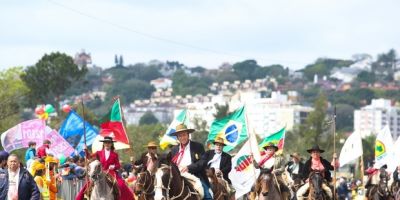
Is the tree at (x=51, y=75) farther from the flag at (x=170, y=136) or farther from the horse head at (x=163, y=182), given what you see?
the horse head at (x=163, y=182)

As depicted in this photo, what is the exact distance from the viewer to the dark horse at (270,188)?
3031cm

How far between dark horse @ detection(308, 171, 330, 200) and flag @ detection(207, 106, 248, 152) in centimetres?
499

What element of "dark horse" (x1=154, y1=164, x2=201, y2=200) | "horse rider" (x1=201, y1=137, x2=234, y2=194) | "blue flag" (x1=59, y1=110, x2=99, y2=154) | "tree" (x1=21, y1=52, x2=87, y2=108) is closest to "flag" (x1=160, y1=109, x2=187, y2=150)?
"blue flag" (x1=59, y1=110, x2=99, y2=154)

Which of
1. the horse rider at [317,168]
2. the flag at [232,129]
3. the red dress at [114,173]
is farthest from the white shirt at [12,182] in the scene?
the flag at [232,129]

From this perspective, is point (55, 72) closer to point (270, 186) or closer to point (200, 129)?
point (200, 129)

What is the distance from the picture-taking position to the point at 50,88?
144875 millimetres

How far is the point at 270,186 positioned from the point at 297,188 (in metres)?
3.78

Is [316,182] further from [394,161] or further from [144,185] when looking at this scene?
[394,161]

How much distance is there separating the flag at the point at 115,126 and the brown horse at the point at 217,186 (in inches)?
186

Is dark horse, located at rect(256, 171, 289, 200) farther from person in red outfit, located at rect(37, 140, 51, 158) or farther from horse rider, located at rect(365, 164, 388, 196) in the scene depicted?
horse rider, located at rect(365, 164, 388, 196)

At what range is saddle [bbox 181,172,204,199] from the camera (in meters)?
27.5

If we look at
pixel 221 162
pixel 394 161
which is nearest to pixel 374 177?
pixel 394 161

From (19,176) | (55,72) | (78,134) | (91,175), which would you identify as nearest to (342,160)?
(78,134)

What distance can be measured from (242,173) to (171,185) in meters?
8.68
